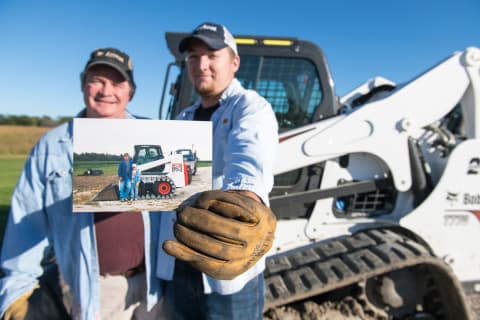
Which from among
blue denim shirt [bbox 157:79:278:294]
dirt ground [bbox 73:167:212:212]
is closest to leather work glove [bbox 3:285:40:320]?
blue denim shirt [bbox 157:79:278:294]

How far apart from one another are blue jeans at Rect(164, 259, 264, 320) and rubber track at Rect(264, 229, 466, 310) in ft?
2.34

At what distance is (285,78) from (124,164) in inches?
88.7

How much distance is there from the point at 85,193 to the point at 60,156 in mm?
551

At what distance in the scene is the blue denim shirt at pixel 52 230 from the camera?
5.30ft

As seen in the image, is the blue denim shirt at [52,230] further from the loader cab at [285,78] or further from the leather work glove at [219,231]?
the loader cab at [285,78]

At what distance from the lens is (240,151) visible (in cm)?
137

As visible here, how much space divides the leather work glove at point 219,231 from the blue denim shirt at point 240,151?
0.13 m

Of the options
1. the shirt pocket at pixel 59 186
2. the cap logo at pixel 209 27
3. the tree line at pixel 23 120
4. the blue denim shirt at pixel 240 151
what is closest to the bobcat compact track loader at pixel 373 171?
the blue denim shirt at pixel 240 151

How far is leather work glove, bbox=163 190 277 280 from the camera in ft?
3.70

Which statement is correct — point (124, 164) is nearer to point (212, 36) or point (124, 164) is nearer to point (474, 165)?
point (212, 36)

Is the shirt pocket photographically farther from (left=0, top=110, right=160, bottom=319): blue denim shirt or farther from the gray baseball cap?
the gray baseball cap

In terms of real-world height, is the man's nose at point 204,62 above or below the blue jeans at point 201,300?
above

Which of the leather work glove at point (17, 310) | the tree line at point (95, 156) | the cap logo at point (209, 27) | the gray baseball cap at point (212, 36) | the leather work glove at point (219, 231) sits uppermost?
the cap logo at point (209, 27)

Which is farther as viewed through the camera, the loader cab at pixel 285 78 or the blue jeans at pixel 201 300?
the loader cab at pixel 285 78
